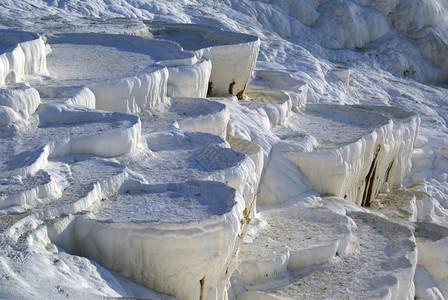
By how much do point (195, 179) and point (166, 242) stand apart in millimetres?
1196

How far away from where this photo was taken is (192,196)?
5980 millimetres

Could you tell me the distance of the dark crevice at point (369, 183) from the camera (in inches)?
421

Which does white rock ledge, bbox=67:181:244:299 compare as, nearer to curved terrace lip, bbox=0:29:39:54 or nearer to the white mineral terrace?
the white mineral terrace

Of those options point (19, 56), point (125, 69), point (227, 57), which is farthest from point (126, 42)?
point (19, 56)

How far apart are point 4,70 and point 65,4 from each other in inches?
221

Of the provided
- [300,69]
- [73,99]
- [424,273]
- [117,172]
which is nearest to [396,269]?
[424,273]

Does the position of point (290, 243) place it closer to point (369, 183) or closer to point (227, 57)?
point (369, 183)

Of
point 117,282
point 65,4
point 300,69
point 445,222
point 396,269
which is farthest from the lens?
point 300,69

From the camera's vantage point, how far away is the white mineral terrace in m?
5.29

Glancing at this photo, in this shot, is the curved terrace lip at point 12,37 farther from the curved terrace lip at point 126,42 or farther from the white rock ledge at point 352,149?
the white rock ledge at point 352,149

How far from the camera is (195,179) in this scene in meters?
6.36

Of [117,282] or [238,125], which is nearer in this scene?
[117,282]

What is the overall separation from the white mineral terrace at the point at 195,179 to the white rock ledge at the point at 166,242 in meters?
0.01

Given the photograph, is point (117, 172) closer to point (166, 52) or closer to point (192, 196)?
point (192, 196)
